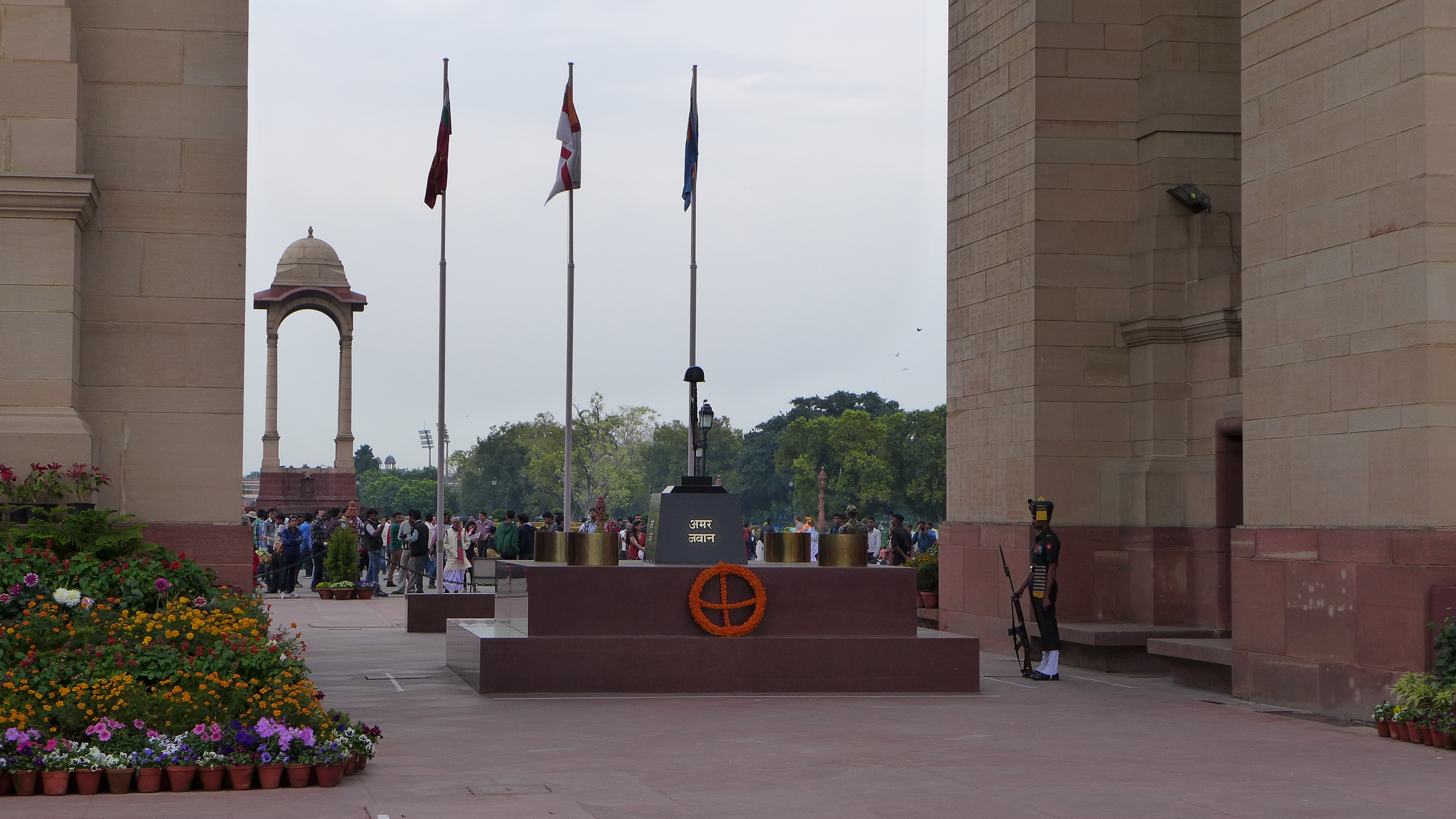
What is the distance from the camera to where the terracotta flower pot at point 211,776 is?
9.03 metres

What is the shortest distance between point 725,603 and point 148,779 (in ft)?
22.3

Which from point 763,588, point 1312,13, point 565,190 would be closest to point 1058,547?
point 763,588

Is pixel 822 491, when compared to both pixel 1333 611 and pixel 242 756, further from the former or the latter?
pixel 242 756

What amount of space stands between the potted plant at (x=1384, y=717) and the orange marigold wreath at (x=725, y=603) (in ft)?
17.6

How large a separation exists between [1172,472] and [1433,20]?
7060 millimetres

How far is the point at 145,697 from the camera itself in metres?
9.31

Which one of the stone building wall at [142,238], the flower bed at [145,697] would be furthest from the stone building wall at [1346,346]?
the stone building wall at [142,238]

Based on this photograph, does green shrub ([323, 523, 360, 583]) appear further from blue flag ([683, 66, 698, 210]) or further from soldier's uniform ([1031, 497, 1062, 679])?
soldier's uniform ([1031, 497, 1062, 679])

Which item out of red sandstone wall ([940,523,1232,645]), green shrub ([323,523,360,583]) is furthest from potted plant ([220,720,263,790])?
green shrub ([323,523,360,583])

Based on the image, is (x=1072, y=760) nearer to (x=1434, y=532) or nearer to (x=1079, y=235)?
(x=1434, y=532)

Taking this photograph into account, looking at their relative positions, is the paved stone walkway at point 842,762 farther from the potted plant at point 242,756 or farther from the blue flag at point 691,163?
the blue flag at point 691,163

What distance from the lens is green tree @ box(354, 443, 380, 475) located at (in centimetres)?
17162

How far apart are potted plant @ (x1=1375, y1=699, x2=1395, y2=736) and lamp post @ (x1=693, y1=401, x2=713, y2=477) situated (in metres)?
7.26

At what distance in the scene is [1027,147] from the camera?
19.4 meters
